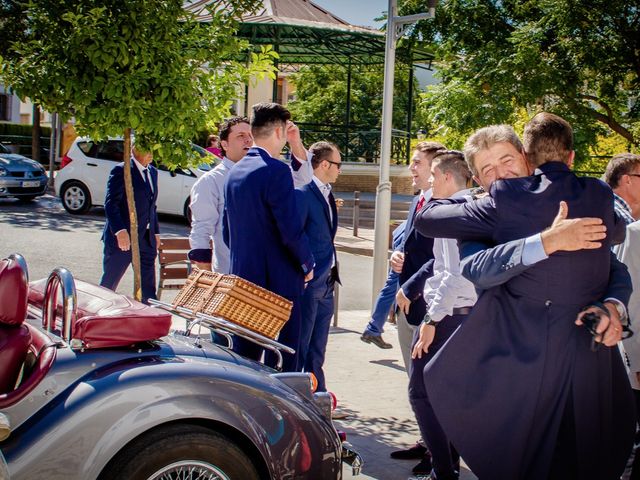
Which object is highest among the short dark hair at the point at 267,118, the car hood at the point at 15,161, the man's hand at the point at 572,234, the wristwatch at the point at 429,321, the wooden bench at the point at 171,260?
the short dark hair at the point at 267,118

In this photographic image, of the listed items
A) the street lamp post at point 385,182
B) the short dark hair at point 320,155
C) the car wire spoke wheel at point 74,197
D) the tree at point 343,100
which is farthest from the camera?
the tree at point 343,100

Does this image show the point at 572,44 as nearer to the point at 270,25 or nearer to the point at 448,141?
the point at 448,141

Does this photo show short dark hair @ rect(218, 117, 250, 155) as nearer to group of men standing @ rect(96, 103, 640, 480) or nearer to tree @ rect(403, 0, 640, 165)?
group of men standing @ rect(96, 103, 640, 480)

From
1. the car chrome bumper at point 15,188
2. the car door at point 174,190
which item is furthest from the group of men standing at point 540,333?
the car chrome bumper at point 15,188

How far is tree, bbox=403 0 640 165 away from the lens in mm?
15461

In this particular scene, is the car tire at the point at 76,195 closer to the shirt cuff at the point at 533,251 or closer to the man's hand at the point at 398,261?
the man's hand at the point at 398,261

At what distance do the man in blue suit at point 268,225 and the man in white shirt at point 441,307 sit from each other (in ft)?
2.60

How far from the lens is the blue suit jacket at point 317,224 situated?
5855 mm

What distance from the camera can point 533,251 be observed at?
323cm

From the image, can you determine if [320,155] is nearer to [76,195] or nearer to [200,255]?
[200,255]

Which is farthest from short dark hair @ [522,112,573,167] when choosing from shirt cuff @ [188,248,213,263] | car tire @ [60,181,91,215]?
car tire @ [60,181,91,215]

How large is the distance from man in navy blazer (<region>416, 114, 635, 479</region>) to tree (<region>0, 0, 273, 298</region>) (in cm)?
324

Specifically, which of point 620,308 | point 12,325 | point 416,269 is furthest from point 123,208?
point 620,308

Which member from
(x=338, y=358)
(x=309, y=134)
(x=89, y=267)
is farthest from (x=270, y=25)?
(x=338, y=358)
